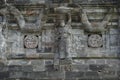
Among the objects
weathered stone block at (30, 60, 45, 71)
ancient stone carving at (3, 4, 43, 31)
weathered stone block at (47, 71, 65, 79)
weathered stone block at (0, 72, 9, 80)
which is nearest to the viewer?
weathered stone block at (47, 71, 65, 79)

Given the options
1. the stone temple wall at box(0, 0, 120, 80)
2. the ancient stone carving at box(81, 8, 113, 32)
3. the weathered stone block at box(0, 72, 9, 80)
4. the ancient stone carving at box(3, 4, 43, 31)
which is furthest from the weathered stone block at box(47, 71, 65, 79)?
the ancient stone carving at box(81, 8, 113, 32)

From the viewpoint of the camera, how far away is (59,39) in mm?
12289

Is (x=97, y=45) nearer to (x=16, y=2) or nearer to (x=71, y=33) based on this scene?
(x=71, y=33)

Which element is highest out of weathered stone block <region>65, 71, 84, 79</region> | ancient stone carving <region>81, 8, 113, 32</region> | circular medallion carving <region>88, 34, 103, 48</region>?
ancient stone carving <region>81, 8, 113, 32</region>

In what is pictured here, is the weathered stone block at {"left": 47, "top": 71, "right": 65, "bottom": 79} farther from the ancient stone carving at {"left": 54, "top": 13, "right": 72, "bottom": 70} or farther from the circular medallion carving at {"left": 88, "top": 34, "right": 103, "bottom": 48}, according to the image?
the circular medallion carving at {"left": 88, "top": 34, "right": 103, "bottom": 48}

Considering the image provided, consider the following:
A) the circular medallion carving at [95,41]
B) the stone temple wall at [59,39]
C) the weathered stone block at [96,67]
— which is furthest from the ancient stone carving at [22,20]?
the weathered stone block at [96,67]

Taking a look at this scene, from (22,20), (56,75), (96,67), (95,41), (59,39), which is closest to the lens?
(56,75)

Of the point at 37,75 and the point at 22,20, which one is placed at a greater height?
the point at 22,20

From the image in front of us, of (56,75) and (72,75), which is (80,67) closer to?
(72,75)

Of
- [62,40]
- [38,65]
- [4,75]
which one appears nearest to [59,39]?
[62,40]

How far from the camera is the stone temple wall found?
12055 mm

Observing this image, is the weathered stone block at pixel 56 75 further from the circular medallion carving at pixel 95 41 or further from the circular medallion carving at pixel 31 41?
the circular medallion carving at pixel 95 41

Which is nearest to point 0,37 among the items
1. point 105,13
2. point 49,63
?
point 49,63

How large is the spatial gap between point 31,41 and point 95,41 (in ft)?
6.33
